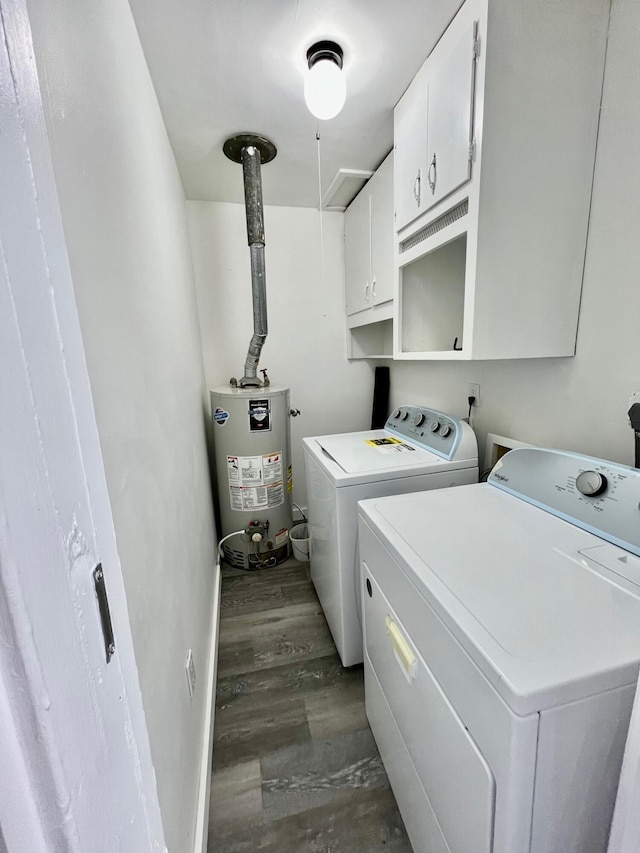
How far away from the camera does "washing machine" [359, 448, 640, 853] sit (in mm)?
527

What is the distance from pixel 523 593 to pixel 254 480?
164 centimetres

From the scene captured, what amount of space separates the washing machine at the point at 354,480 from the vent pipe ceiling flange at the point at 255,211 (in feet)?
2.65

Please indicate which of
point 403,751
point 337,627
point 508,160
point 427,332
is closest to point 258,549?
point 337,627

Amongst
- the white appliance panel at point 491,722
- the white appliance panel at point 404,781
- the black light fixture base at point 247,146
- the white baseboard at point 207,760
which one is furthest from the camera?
the black light fixture base at point 247,146

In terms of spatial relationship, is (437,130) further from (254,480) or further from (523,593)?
(254,480)

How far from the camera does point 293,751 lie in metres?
1.22

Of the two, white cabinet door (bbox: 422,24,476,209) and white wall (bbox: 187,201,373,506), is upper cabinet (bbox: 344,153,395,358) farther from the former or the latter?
white cabinet door (bbox: 422,24,476,209)

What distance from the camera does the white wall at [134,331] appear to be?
0.53 m

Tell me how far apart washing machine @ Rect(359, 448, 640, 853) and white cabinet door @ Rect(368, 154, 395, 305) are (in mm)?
1214

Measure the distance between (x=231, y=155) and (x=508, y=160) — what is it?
1.39 metres

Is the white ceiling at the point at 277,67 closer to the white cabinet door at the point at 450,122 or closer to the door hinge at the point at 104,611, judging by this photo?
the white cabinet door at the point at 450,122

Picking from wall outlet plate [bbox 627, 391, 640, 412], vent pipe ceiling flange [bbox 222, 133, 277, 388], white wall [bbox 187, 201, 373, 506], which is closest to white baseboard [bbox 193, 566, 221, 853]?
white wall [bbox 187, 201, 373, 506]

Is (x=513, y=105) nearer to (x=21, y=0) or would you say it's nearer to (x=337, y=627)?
(x=21, y=0)

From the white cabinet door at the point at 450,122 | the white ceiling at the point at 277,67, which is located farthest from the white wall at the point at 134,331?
the white cabinet door at the point at 450,122
